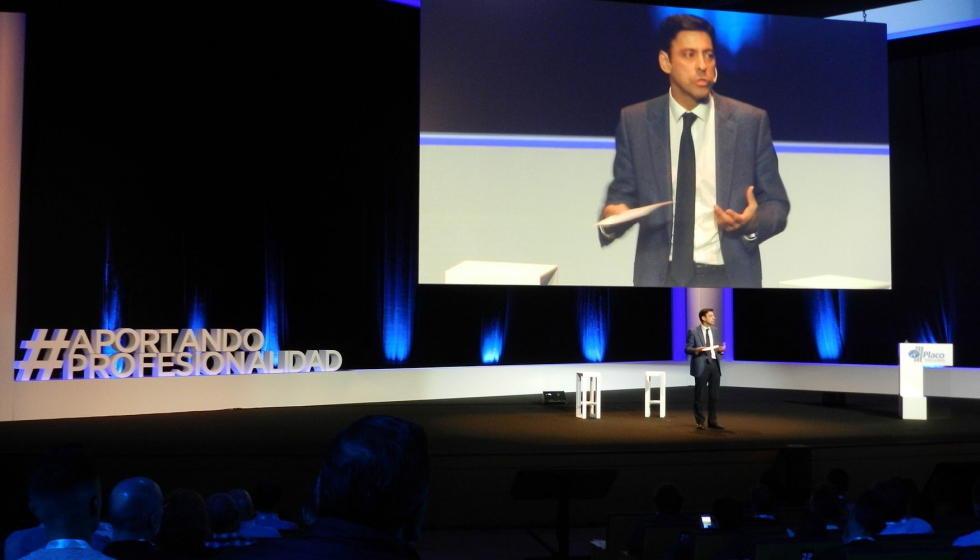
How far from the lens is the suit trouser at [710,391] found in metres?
7.56

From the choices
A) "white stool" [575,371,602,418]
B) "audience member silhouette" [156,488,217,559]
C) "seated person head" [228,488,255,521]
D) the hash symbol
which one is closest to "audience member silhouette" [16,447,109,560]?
"audience member silhouette" [156,488,217,559]

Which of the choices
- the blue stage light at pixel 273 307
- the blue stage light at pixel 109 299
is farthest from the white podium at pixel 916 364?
the blue stage light at pixel 109 299

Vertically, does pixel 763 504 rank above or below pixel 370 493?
below

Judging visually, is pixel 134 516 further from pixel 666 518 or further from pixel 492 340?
pixel 492 340

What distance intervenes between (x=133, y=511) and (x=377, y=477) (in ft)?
3.79

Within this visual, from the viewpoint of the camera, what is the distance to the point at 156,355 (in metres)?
7.95

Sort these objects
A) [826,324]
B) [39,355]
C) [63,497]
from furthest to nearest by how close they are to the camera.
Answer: [826,324] → [39,355] → [63,497]

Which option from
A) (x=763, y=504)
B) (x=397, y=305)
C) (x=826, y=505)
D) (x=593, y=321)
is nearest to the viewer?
(x=826, y=505)

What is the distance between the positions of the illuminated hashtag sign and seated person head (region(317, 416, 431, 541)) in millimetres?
6975

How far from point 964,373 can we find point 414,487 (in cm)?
1028

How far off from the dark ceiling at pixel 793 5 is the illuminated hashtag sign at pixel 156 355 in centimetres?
541

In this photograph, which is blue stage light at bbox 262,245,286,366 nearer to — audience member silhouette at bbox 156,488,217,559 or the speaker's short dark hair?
the speaker's short dark hair

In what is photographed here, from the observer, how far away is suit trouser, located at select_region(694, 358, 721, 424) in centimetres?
756

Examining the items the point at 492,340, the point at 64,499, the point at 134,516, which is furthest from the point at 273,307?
the point at 64,499
